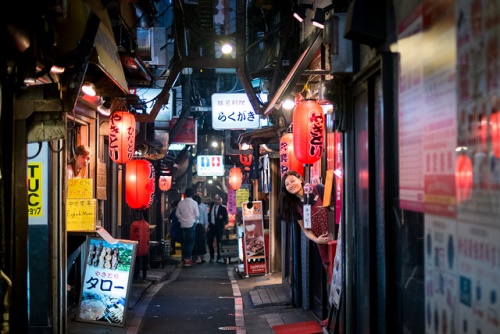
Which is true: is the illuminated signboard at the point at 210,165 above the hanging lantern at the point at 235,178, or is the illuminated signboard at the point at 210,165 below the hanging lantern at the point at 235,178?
above

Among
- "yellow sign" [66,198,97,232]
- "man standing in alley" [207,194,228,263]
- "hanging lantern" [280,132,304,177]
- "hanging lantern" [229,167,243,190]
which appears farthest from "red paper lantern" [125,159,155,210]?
"hanging lantern" [229,167,243,190]

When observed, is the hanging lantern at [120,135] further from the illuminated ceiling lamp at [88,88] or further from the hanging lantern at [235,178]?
the hanging lantern at [235,178]

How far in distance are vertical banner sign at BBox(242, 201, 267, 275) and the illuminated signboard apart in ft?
59.6

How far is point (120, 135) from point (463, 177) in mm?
11738

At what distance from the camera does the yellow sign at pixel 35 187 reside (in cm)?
1109

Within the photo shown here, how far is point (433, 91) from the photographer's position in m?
4.97

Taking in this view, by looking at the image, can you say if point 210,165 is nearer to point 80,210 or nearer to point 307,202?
point 80,210

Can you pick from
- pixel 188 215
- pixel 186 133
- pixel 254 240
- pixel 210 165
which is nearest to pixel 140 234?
pixel 254 240

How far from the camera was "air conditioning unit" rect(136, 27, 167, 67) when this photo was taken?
17453 millimetres

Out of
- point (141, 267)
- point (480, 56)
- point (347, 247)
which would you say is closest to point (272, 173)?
point (141, 267)

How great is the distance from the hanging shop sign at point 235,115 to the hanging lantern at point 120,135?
10.1 meters

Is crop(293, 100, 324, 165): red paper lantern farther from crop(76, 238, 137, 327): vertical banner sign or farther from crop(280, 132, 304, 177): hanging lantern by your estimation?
crop(76, 238, 137, 327): vertical banner sign

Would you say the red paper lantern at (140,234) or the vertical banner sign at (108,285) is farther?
the red paper lantern at (140,234)

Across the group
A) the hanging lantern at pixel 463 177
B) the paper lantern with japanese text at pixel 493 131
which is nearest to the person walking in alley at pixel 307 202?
the hanging lantern at pixel 463 177
